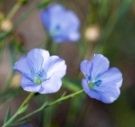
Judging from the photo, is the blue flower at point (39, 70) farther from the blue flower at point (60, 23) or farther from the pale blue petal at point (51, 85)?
the blue flower at point (60, 23)

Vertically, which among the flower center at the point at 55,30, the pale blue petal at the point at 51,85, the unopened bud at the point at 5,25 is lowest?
the flower center at the point at 55,30

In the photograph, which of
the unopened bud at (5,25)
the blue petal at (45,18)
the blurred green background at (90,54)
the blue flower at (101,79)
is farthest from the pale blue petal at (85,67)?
the blue petal at (45,18)

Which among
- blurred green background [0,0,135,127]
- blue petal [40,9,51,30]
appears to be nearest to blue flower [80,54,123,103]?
blurred green background [0,0,135,127]

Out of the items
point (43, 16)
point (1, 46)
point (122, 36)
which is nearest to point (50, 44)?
point (43, 16)

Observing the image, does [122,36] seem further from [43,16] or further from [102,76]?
[102,76]

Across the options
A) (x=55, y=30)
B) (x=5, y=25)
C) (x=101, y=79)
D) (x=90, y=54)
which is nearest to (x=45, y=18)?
(x=55, y=30)
